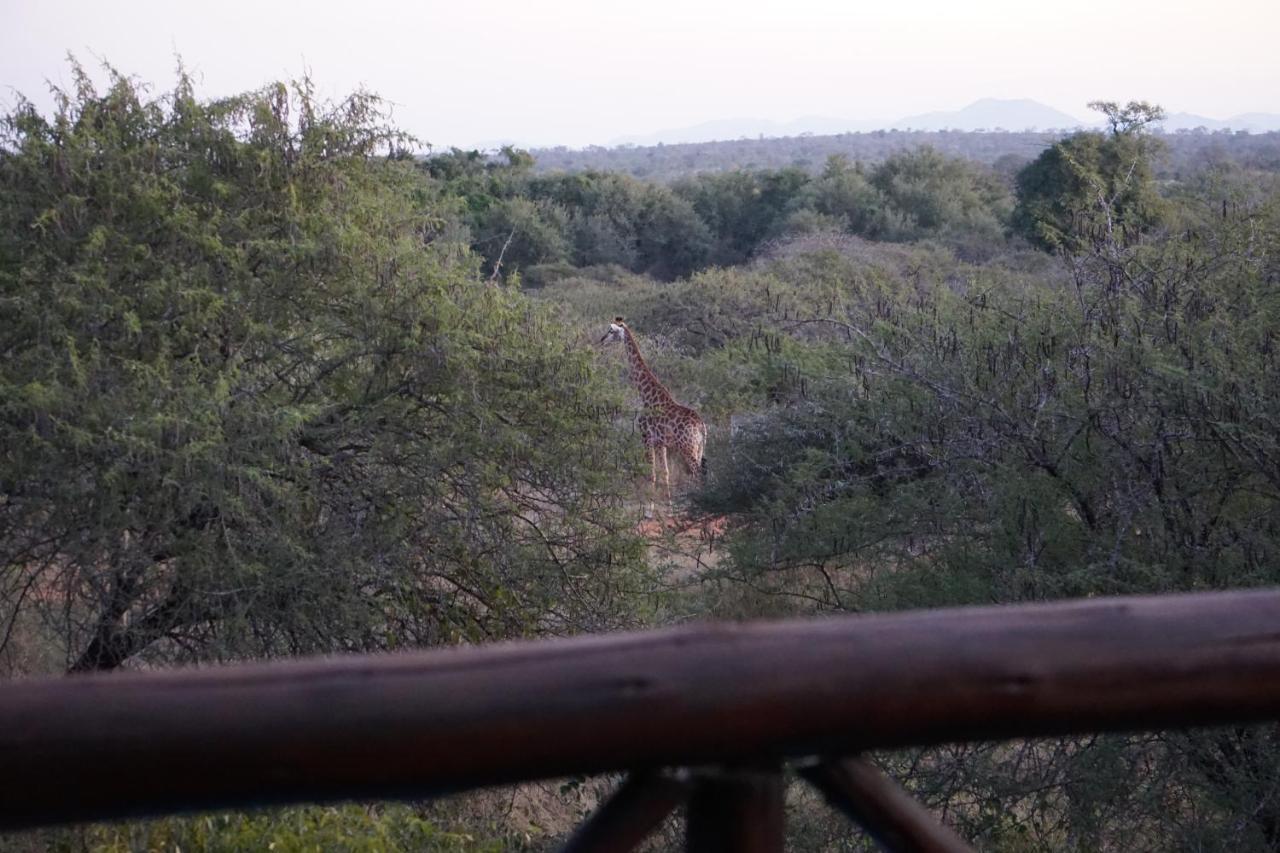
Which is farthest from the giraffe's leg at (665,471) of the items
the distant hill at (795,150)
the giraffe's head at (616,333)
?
the distant hill at (795,150)

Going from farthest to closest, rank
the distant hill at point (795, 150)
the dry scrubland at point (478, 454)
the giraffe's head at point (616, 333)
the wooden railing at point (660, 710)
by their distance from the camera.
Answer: the distant hill at point (795, 150) → the giraffe's head at point (616, 333) → the dry scrubland at point (478, 454) → the wooden railing at point (660, 710)

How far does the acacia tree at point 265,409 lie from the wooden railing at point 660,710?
15.1 feet

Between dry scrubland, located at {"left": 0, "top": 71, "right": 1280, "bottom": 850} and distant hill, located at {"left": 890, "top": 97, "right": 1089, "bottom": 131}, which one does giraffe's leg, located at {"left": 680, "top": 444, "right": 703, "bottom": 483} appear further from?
distant hill, located at {"left": 890, "top": 97, "right": 1089, "bottom": 131}

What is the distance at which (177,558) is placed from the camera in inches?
233

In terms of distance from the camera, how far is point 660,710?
4.30 ft

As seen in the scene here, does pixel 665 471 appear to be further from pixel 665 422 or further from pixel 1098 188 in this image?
pixel 1098 188

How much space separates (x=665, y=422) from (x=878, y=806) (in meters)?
9.74

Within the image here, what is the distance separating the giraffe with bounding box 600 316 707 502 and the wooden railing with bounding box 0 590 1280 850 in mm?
8731

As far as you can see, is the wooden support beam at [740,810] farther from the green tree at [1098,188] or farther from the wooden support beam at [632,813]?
the green tree at [1098,188]

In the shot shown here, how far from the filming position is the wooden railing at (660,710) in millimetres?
1252

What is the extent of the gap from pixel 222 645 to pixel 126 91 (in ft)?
10.1

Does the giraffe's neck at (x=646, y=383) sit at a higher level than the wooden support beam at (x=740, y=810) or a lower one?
lower

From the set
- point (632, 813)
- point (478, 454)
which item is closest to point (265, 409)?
point (478, 454)

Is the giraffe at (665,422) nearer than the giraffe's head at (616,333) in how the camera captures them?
Yes
